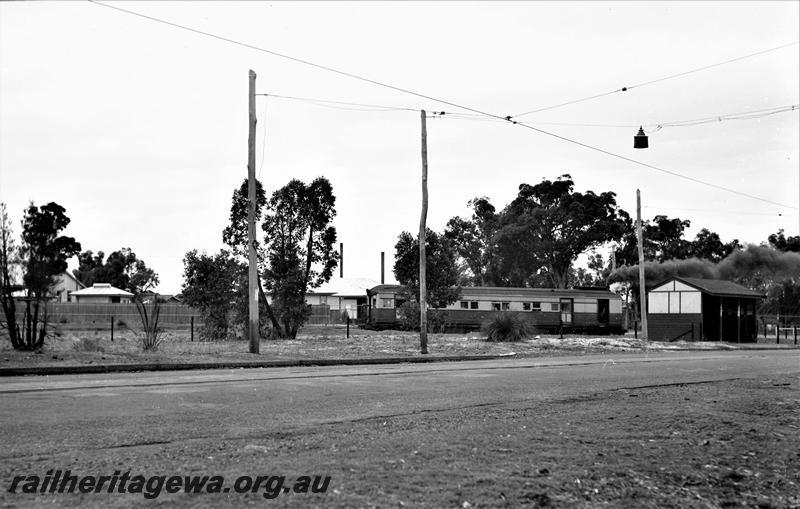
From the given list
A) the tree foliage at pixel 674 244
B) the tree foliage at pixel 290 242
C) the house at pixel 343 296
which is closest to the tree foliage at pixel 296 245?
the tree foliage at pixel 290 242

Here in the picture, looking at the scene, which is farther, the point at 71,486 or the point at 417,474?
the point at 417,474

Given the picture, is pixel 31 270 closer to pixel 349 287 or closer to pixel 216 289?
pixel 216 289

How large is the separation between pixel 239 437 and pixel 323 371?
11159 mm

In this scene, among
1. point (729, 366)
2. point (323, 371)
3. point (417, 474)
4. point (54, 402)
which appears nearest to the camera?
point (417, 474)

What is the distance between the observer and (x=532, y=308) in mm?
58375

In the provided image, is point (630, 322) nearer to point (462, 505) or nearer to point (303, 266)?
point (303, 266)

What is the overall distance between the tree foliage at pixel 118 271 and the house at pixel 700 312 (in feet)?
259

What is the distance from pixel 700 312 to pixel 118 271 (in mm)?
89777

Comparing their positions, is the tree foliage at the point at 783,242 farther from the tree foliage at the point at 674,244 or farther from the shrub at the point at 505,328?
the shrub at the point at 505,328

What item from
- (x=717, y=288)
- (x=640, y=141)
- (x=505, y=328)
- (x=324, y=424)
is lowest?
(x=324, y=424)

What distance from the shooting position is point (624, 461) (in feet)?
25.6

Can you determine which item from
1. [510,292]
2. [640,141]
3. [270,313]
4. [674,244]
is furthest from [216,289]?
[674,244]

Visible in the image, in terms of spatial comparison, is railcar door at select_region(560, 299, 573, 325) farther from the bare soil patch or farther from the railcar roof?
the bare soil patch

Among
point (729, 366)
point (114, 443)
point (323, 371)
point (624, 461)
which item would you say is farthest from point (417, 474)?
point (729, 366)
